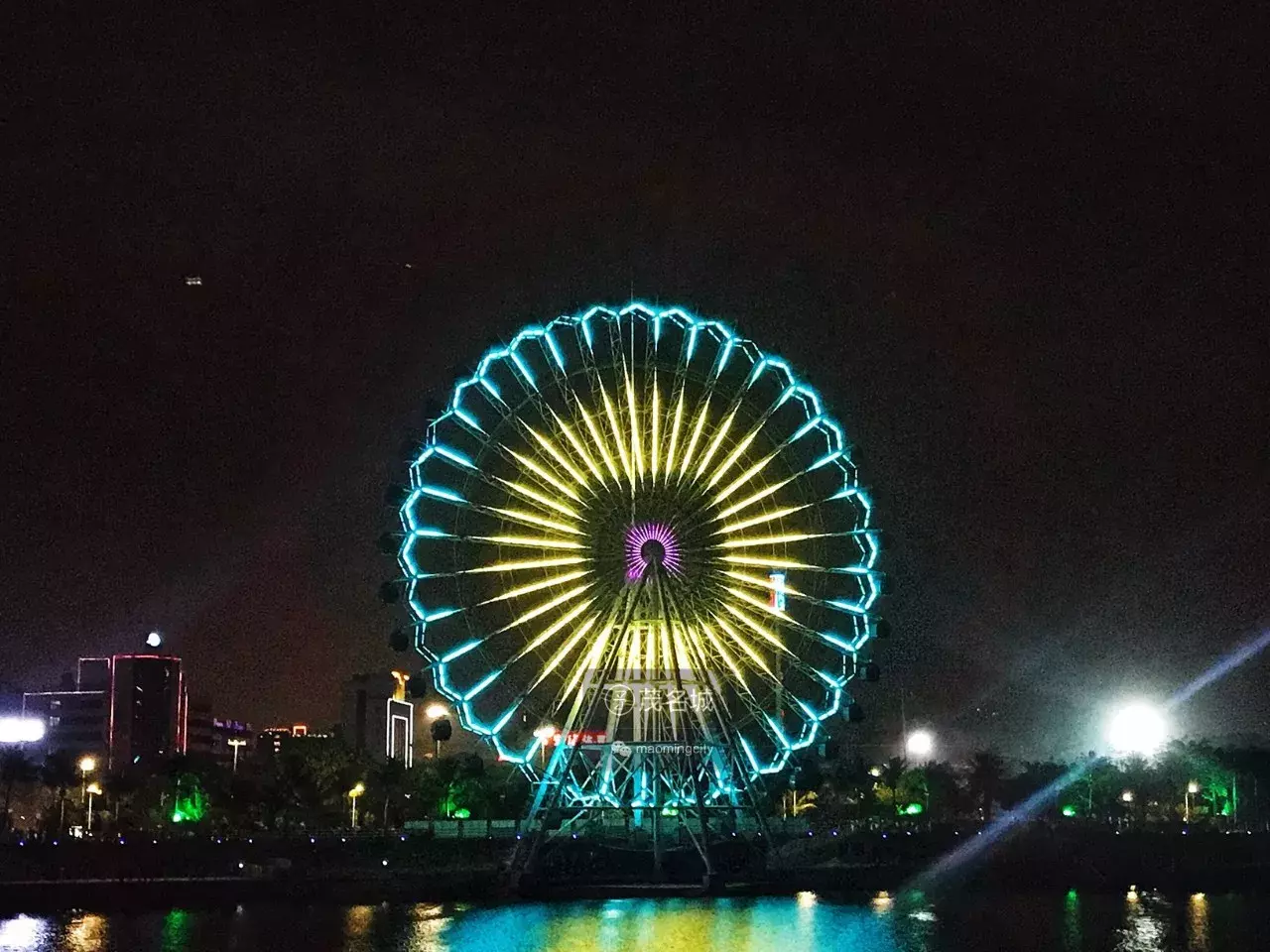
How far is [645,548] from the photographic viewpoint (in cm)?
8425

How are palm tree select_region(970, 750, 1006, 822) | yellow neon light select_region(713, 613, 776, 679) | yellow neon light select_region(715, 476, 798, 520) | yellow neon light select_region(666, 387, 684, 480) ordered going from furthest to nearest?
palm tree select_region(970, 750, 1006, 822) → yellow neon light select_region(713, 613, 776, 679) → yellow neon light select_region(715, 476, 798, 520) → yellow neon light select_region(666, 387, 684, 480)

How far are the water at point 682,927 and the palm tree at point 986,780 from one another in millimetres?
70195

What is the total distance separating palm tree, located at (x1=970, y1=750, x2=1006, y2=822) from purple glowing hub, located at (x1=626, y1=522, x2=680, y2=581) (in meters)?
86.9

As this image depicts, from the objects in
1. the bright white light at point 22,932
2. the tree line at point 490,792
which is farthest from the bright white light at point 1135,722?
the bright white light at point 22,932

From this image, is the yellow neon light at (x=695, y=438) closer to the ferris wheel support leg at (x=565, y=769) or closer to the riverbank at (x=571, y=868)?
the ferris wheel support leg at (x=565, y=769)

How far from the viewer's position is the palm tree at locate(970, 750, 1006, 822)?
6521 inches

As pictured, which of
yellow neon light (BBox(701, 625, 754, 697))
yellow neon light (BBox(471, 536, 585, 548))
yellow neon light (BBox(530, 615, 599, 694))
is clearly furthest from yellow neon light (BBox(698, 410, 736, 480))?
yellow neon light (BBox(530, 615, 599, 694))

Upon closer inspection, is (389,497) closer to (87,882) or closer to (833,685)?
(833,685)

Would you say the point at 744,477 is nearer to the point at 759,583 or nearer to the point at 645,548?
the point at 759,583

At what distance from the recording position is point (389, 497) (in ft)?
276

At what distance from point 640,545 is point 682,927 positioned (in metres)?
18.6

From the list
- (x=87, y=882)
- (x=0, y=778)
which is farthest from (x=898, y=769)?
(x=87, y=882)

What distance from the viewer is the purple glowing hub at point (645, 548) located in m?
84.3

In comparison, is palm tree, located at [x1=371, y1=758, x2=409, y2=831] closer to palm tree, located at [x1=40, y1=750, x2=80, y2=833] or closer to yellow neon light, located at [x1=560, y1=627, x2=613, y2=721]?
palm tree, located at [x1=40, y1=750, x2=80, y2=833]
